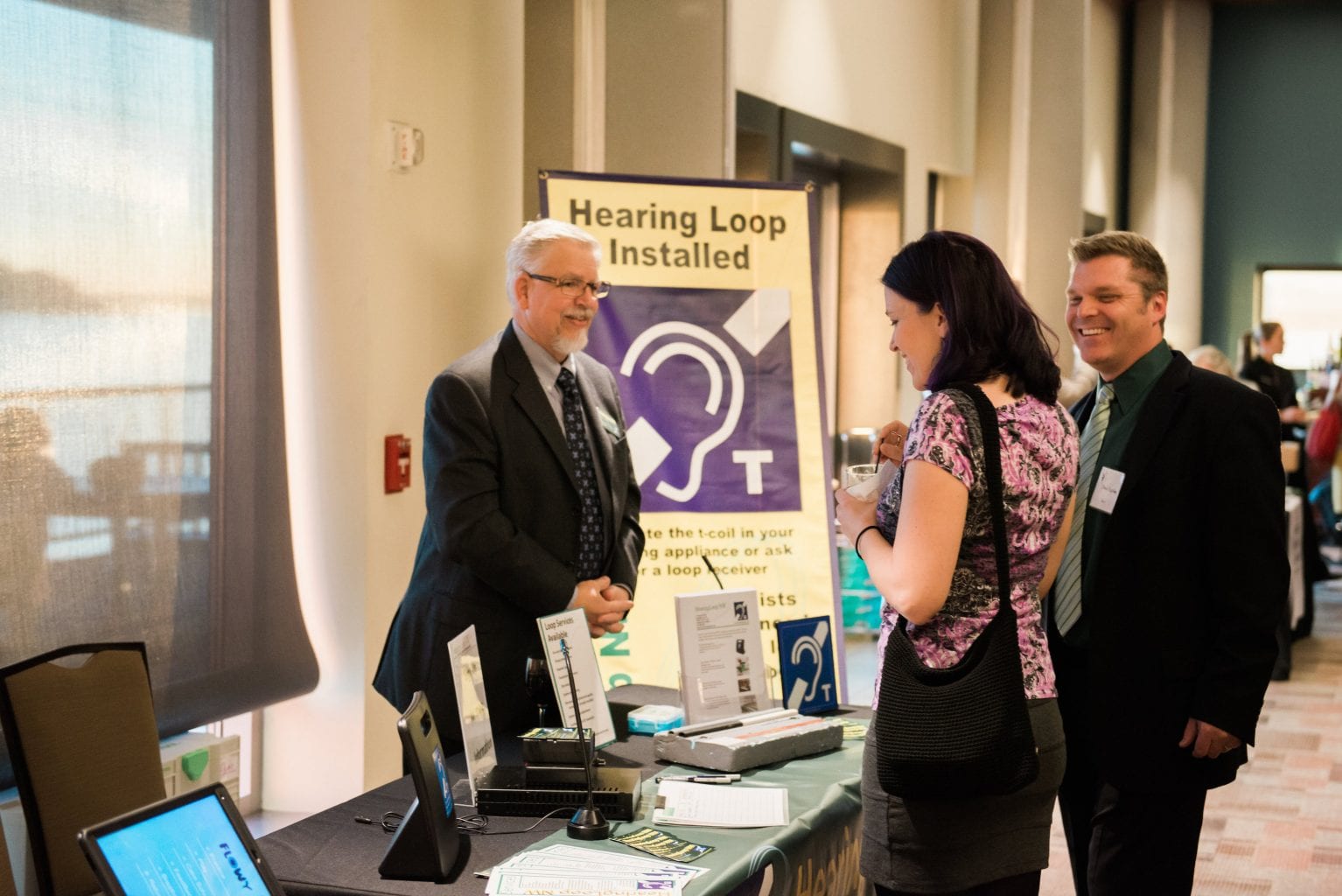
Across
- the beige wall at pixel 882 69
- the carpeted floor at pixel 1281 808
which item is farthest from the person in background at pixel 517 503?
the beige wall at pixel 882 69

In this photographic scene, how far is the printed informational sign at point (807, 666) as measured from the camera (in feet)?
8.79

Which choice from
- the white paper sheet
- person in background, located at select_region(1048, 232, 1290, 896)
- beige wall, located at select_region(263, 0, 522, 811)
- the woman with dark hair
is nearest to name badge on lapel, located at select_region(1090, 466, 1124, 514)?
person in background, located at select_region(1048, 232, 1290, 896)

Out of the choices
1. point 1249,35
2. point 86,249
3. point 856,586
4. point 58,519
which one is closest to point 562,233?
point 86,249

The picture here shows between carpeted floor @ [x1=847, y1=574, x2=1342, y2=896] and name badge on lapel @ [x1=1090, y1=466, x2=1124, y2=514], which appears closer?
name badge on lapel @ [x1=1090, y1=466, x2=1124, y2=514]

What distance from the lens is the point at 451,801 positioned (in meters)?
1.91

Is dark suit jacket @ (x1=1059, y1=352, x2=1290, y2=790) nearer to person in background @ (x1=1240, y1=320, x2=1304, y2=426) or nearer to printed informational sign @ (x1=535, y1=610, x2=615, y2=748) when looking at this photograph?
printed informational sign @ (x1=535, y1=610, x2=615, y2=748)

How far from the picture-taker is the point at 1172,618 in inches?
84.6

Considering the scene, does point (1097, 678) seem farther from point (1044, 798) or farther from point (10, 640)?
point (10, 640)

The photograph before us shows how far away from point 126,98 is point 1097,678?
2149mm

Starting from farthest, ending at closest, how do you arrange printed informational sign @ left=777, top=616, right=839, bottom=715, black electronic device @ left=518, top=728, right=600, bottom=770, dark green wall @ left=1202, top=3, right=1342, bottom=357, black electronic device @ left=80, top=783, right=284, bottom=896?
dark green wall @ left=1202, top=3, right=1342, bottom=357 < printed informational sign @ left=777, top=616, right=839, bottom=715 < black electronic device @ left=518, top=728, right=600, bottom=770 < black electronic device @ left=80, top=783, right=284, bottom=896

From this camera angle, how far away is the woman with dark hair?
1.71 m

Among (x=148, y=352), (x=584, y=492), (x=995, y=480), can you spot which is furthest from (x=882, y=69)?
(x=995, y=480)

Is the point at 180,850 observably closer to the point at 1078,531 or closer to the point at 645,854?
the point at 645,854

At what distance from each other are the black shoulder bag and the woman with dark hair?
0.02 metres
